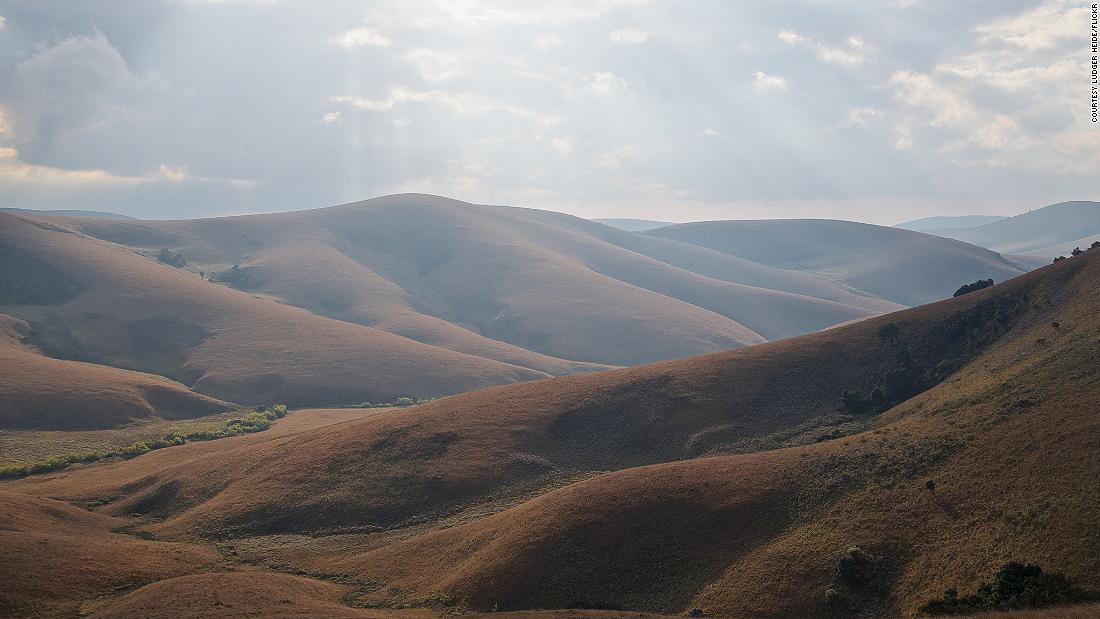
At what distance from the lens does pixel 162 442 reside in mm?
141625

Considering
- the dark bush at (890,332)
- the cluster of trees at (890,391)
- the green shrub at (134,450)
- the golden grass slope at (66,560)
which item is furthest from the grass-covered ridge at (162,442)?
the dark bush at (890,332)

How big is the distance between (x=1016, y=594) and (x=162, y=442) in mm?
135558

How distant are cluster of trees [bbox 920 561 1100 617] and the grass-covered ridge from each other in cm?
12597

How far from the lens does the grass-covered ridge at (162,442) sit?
122m

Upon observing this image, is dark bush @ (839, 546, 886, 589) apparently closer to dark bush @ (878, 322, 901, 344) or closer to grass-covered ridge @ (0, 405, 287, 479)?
dark bush @ (878, 322, 901, 344)

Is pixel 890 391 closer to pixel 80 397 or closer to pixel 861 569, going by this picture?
pixel 861 569

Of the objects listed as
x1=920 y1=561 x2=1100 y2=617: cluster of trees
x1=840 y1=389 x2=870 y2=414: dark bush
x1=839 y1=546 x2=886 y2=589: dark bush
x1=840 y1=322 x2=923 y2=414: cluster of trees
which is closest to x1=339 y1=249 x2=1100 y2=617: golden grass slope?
x1=839 y1=546 x2=886 y2=589: dark bush

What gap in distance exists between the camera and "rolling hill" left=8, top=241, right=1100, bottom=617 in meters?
54.0

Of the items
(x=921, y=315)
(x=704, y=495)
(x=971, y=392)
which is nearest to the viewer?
(x=704, y=495)

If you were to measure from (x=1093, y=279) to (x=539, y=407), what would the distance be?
223ft

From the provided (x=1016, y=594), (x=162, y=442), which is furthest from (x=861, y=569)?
(x=162, y=442)

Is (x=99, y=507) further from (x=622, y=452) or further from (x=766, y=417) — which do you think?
(x=766, y=417)

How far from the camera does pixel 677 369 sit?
111 meters

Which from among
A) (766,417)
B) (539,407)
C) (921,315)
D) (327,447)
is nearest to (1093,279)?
(921,315)
